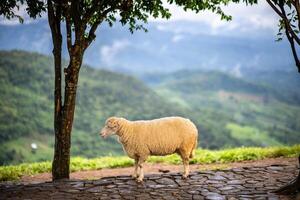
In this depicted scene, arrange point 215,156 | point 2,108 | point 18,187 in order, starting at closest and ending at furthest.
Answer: point 18,187, point 215,156, point 2,108

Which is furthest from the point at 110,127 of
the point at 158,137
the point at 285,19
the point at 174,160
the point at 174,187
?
the point at 174,160

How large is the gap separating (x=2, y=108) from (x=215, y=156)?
151 metres

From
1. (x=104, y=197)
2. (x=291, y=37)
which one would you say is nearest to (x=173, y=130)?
(x=104, y=197)

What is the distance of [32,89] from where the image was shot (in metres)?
190

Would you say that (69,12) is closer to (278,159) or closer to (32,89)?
(278,159)

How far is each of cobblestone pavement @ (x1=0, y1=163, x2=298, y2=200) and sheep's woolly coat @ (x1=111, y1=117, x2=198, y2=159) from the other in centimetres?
88

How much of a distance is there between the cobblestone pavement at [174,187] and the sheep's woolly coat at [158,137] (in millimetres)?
878

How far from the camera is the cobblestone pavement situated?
9.75 meters

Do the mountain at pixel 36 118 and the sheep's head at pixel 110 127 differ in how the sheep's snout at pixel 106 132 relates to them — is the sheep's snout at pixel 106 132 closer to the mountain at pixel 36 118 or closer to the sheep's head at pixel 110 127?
the sheep's head at pixel 110 127

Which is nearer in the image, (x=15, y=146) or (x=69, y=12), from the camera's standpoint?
(x=69, y=12)

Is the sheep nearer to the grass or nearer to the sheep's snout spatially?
the sheep's snout

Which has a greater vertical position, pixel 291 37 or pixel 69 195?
pixel 291 37

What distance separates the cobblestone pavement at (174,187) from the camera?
975cm

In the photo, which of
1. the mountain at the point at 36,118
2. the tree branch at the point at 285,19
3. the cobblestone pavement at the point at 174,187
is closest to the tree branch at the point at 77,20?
the cobblestone pavement at the point at 174,187
